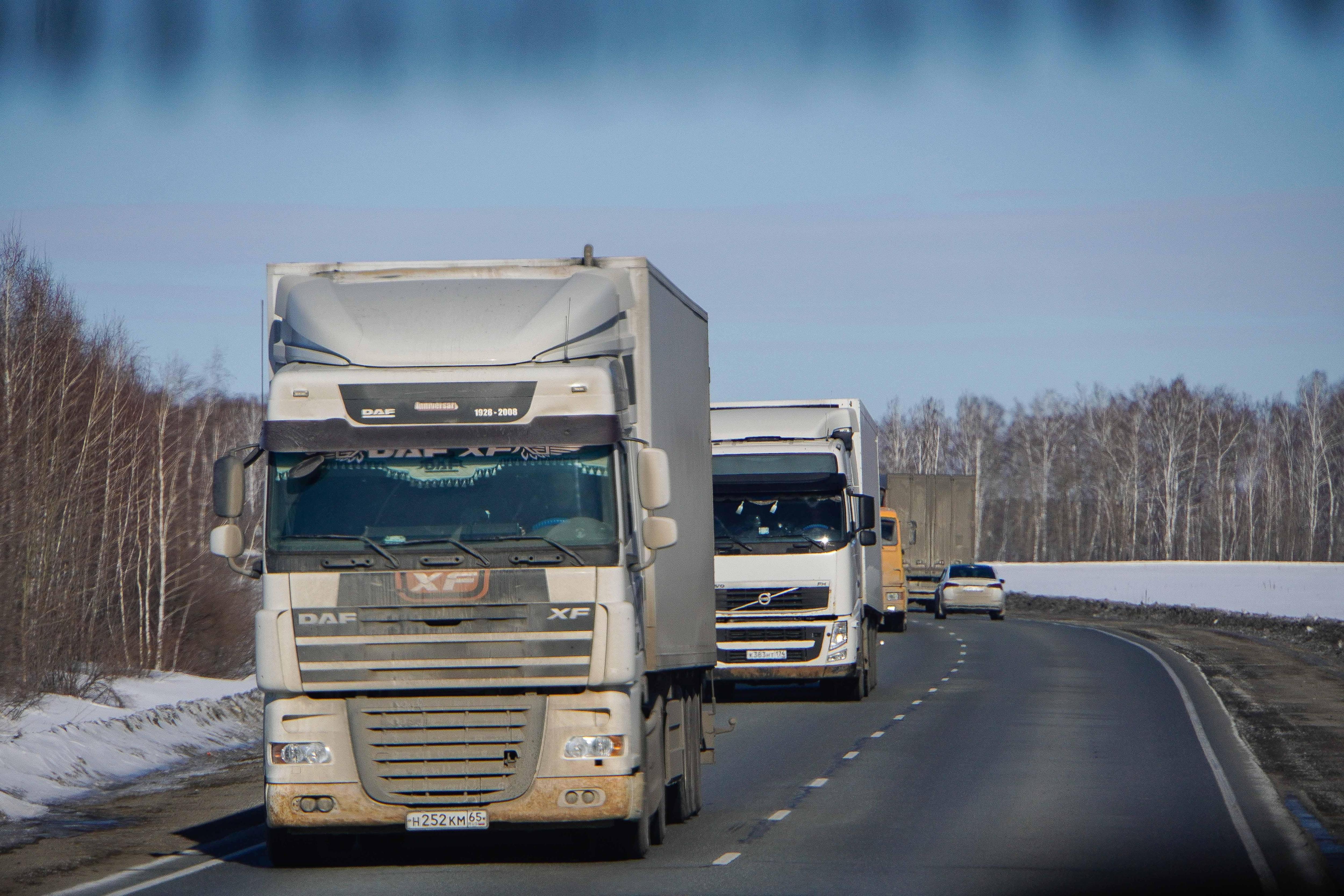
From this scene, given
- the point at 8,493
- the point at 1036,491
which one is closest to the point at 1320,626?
the point at 8,493

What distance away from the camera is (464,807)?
9.41 m

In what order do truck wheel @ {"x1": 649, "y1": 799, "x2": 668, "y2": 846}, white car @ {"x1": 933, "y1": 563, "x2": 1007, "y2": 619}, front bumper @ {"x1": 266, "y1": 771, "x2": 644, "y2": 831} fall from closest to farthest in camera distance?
1. front bumper @ {"x1": 266, "y1": 771, "x2": 644, "y2": 831}
2. truck wheel @ {"x1": 649, "y1": 799, "x2": 668, "y2": 846}
3. white car @ {"x1": 933, "y1": 563, "x2": 1007, "y2": 619}

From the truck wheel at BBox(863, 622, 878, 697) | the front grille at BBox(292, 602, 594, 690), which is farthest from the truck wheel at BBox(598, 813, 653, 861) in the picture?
the truck wheel at BBox(863, 622, 878, 697)

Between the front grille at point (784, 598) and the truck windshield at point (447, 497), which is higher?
the truck windshield at point (447, 497)

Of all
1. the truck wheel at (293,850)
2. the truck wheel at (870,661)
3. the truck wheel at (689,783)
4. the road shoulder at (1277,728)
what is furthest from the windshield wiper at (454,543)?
the truck wheel at (870,661)

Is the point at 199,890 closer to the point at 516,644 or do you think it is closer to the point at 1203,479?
the point at 516,644

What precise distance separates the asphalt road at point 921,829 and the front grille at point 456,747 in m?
0.52

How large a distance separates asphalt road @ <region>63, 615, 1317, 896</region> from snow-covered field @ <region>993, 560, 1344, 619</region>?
35.5 m

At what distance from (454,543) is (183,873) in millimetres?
2631

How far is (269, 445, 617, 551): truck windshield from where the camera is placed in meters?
9.46

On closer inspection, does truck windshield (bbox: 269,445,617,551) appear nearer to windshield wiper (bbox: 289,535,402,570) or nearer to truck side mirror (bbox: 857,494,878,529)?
windshield wiper (bbox: 289,535,402,570)

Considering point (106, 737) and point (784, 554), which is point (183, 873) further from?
point (784, 554)

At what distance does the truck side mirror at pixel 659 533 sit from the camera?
9578mm

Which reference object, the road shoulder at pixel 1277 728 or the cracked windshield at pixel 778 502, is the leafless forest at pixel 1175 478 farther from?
the cracked windshield at pixel 778 502
